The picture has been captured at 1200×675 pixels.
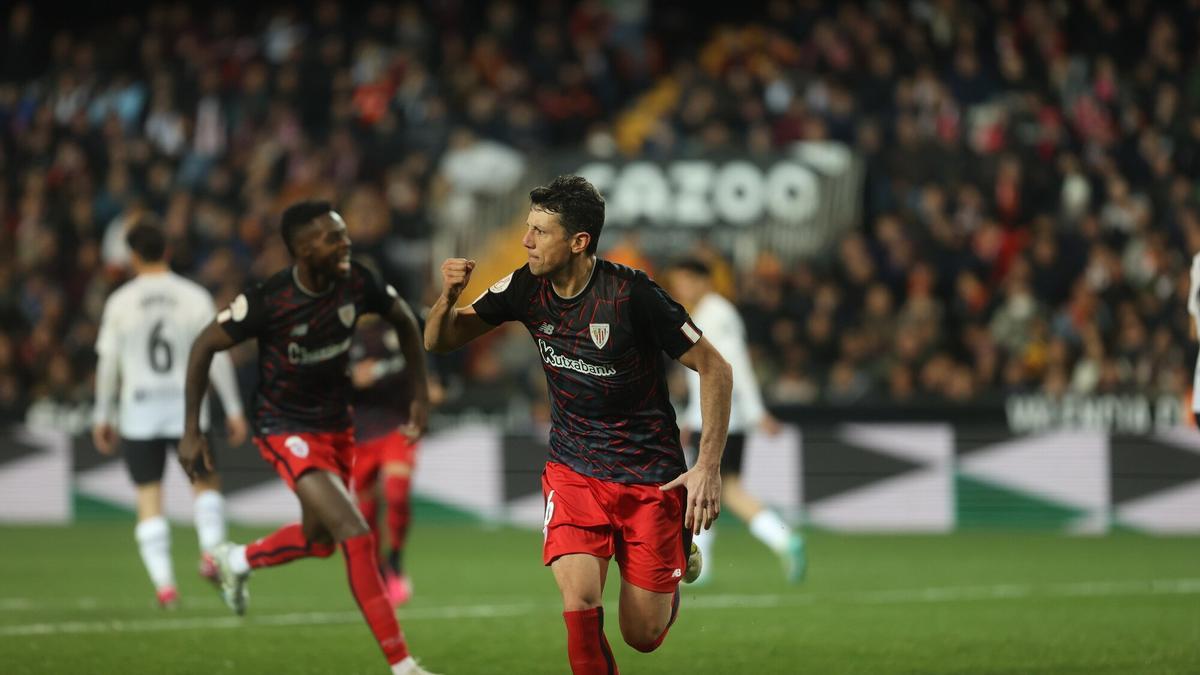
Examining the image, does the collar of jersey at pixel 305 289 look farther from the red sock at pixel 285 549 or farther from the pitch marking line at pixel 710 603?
the pitch marking line at pixel 710 603

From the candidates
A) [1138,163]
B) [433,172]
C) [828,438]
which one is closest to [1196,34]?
[1138,163]

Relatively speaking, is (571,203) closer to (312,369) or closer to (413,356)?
(413,356)

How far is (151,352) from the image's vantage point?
10.5 metres

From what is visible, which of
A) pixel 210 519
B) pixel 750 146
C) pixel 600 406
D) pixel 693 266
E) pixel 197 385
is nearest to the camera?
pixel 600 406

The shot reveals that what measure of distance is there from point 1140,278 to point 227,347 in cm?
1201

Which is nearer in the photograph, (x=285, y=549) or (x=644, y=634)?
(x=644, y=634)

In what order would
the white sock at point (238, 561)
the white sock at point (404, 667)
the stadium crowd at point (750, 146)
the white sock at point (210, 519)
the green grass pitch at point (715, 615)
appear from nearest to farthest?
1. the white sock at point (404, 667)
2. the green grass pitch at point (715, 615)
3. the white sock at point (238, 561)
4. the white sock at point (210, 519)
5. the stadium crowd at point (750, 146)

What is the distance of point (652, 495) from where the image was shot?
6.60 meters

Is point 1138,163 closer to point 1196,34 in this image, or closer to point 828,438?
point 1196,34

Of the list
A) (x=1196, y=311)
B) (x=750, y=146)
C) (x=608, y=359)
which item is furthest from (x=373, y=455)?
(x=750, y=146)

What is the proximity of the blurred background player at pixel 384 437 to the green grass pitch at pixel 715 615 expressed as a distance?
407 mm

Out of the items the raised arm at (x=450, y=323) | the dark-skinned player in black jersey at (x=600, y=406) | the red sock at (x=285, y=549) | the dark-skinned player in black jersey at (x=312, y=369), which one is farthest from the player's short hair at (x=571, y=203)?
the red sock at (x=285, y=549)

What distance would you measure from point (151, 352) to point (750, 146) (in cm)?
1083

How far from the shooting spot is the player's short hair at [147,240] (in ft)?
33.8
